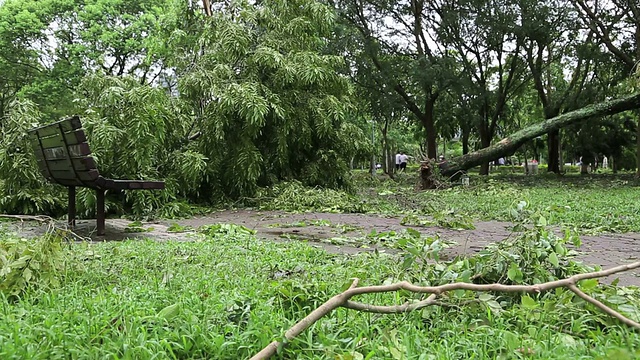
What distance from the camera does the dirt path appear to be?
13.6 feet

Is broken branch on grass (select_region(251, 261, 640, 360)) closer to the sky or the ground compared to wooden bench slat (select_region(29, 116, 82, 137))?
closer to the ground

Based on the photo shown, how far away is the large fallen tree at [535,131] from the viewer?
48.4 feet

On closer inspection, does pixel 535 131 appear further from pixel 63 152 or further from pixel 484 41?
pixel 63 152

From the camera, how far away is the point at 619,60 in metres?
18.3

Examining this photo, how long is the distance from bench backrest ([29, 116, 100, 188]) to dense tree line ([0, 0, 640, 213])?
146 cm

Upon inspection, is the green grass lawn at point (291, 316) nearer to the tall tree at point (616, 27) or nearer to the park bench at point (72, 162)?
the park bench at point (72, 162)

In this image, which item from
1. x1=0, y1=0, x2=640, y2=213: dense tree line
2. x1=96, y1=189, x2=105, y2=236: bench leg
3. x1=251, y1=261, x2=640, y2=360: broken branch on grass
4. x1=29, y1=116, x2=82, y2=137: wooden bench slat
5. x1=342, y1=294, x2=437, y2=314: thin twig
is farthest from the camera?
x1=0, y1=0, x2=640, y2=213: dense tree line

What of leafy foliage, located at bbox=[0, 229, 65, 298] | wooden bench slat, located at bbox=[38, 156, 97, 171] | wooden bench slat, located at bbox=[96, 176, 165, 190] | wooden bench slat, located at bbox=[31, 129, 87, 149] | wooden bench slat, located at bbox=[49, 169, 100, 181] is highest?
wooden bench slat, located at bbox=[31, 129, 87, 149]

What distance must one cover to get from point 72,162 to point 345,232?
117 inches

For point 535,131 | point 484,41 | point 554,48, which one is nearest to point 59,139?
point 535,131

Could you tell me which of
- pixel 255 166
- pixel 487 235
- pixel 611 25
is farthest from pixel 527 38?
pixel 487 235

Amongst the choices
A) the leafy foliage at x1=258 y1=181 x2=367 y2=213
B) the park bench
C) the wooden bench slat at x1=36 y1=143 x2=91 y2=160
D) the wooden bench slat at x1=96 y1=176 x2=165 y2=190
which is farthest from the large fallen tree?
the wooden bench slat at x1=36 y1=143 x2=91 y2=160

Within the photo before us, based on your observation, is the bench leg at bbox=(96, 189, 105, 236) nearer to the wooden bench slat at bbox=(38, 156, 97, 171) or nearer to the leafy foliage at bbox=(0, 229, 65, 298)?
the wooden bench slat at bbox=(38, 156, 97, 171)

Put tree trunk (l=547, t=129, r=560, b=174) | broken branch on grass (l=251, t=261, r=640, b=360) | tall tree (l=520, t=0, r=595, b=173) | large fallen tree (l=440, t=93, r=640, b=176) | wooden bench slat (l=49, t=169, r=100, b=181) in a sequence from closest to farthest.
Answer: broken branch on grass (l=251, t=261, r=640, b=360) < wooden bench slat (l=49, t=169, r=100, b=181) < large fallen tree (l=440, t=93, r=640, b=176) < tall tree (l=520, t=0, r=595, b=173) < tree trunk (l=547, t=129, r=560, b=174)
